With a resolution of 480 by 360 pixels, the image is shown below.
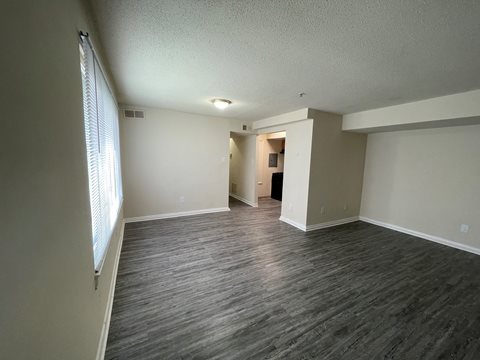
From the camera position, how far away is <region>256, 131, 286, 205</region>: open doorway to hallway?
6957 mm

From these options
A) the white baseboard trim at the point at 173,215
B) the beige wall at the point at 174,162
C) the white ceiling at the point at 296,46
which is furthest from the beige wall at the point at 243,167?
the white ceiling at the point at 296,46

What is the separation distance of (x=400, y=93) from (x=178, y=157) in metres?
4.13

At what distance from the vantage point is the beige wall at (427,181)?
11.0 ft

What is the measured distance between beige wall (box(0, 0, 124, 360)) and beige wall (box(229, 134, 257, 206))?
4876mm

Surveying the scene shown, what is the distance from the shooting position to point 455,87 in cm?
247

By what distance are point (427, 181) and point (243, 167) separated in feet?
14.1

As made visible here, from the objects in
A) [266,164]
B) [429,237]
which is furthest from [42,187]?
[266,164]

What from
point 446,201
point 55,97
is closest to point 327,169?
point 446,201

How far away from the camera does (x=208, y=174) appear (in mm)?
5031

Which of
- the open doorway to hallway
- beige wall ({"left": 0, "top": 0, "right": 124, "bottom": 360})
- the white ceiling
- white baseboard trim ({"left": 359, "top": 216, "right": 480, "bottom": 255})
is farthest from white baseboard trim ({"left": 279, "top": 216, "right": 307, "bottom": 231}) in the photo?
beige wall ({"left": 0, "top": 0, "right": 124, "bottom": 360})

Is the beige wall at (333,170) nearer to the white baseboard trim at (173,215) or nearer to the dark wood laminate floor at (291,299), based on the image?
the dark wood laminate floor at (291,299)

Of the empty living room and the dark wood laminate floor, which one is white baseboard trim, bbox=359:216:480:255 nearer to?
the empty living room

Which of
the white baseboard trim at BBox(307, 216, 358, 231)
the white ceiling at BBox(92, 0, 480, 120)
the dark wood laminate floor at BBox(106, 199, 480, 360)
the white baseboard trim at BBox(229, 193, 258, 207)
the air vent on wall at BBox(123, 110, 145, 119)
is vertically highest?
the white ceiling at BBox(92, 0, 480, 120)

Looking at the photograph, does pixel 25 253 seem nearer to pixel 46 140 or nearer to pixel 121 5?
pixel 46 140
